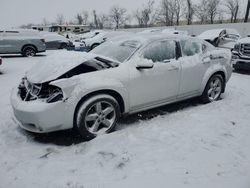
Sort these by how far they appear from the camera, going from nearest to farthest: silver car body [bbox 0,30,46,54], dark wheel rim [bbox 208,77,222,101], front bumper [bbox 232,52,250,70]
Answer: dark wheel rim [bbox 208,77,222,101]
front bumper [bbox 232,52,250,70]
silver car body [bbox 0,30,46,54]

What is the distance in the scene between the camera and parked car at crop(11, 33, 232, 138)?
4273 mm

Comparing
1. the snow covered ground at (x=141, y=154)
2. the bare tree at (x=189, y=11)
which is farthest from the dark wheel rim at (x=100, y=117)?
the bare tree at (x=189, y=11)

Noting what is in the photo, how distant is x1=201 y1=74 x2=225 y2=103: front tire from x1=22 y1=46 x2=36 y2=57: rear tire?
1279cm

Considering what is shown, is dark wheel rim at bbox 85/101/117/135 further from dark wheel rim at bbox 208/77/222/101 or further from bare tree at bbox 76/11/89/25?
bare tree at bbox 76/11/89/25

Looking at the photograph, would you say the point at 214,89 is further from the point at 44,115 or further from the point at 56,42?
the point at 56,42

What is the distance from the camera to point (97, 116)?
15.0 ft

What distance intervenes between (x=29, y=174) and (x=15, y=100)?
148 cm

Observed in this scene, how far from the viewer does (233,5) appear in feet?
205

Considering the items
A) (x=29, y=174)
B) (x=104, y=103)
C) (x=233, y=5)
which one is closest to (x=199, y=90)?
(x=104, y=103)

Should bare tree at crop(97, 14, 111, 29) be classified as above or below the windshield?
below

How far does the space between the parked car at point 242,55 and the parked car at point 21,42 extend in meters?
10.9

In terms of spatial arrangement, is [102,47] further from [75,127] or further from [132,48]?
[75,127]

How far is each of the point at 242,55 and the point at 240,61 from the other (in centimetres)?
22

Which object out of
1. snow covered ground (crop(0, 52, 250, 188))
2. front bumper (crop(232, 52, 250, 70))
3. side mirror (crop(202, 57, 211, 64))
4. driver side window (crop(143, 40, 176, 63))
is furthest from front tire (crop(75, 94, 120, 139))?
front bumper (crop(232, 52, 250, 70))
